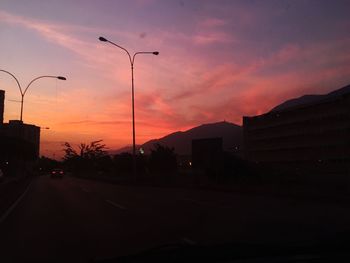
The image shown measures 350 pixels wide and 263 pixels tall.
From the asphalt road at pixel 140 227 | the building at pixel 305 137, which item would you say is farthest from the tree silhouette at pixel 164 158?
the asphalt road at pixel 140 227

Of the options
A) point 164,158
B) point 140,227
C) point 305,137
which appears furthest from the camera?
point 305,137

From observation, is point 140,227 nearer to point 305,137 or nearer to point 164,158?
point 164,158

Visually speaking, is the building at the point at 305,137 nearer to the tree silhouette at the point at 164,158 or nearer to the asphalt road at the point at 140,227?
the tree silhouette at the point at 164,158

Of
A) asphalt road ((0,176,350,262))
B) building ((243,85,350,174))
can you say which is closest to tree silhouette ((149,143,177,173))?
building ((243,85,350,174))

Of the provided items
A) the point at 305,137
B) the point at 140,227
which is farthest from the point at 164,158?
the point at 140,227

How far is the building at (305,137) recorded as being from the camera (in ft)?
178

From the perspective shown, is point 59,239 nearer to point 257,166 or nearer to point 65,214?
point 65,214

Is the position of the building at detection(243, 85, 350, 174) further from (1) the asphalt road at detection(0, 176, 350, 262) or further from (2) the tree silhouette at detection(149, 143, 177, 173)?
(1) the asphalt road at detection(0, 176, 350, 262)

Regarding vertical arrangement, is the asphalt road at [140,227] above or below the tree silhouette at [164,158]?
below

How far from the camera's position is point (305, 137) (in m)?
62.9

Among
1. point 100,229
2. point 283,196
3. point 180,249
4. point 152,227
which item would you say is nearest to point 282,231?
point 152,227

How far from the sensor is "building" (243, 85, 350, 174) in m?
54.2

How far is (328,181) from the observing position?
39.9 metres

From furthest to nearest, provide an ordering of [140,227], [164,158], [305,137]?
1. [305,137]
2. [164,158]
3. [140,227]
